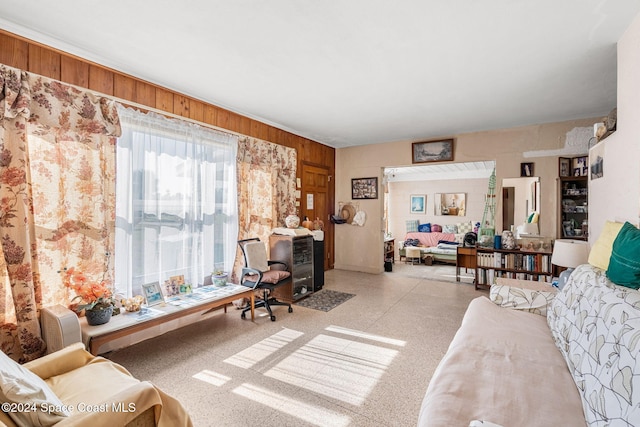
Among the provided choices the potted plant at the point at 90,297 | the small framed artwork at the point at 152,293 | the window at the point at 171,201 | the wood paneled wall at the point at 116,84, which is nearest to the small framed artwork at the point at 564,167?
the wood paneled wall at the point at 116,84

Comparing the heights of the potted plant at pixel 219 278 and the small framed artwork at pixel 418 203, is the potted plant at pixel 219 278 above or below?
below

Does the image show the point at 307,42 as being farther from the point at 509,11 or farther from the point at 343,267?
the point at 343,267

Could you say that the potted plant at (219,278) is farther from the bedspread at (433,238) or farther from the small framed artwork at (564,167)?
the bedspread at (433,238)

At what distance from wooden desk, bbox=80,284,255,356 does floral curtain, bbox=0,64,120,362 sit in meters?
0.41

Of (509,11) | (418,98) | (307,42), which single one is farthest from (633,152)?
(307,42)

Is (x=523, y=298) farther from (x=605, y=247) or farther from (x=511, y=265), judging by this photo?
(x=511, y=265)

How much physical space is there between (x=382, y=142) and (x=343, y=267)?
2798 mm

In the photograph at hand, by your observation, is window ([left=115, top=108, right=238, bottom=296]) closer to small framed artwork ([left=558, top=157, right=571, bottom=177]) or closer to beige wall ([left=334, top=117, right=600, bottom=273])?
beige wall ([left=334, top=117, right=600, bottom=273])

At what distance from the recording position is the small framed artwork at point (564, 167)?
4324 millimetres

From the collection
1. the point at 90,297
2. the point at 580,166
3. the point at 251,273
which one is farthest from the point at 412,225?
the point at 90,297

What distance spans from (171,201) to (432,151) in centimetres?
444

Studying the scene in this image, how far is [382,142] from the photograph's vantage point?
5.88 meters

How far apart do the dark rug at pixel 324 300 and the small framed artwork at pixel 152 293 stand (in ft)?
6.09

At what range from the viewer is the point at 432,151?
5328 mm
